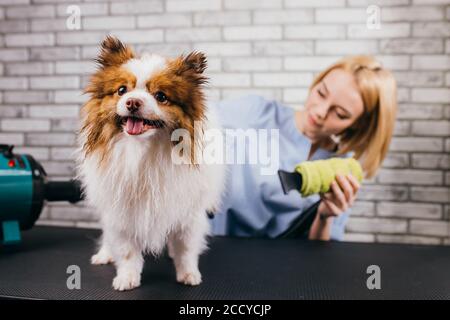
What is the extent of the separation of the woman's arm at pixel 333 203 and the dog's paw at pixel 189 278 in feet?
2.00

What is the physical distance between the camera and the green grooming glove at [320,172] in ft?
4.23

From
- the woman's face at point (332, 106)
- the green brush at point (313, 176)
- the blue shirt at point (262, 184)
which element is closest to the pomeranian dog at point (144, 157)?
the green brush at point (313, 176)

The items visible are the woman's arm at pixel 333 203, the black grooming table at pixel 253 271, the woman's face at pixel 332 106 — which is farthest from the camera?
the woman's face at pixel 332 106

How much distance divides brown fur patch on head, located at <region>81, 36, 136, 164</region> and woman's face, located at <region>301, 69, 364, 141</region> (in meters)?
0.98

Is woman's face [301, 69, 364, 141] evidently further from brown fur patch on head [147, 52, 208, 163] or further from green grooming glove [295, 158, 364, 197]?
brown fur patch on head [147, 52, 208, 163]

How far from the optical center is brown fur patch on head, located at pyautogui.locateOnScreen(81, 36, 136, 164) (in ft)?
2.68

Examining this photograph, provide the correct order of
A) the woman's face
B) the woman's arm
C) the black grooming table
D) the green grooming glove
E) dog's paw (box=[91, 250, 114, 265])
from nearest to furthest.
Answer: the black grooming table, dog's paw (box=[91, 250, 114, 265]), the green grooming glove, the woman's arm, the woman's face

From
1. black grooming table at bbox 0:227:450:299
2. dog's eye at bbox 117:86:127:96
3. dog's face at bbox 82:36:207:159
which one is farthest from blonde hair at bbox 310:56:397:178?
dog's eye at bbox 117:86:127:96

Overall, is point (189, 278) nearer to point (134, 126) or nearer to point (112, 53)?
point (134, 126)

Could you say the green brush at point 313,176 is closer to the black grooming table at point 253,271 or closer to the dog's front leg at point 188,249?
the black grooming table at point 253,271

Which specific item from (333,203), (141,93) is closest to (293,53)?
(333,203)

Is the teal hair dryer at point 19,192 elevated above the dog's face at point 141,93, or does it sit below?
below
